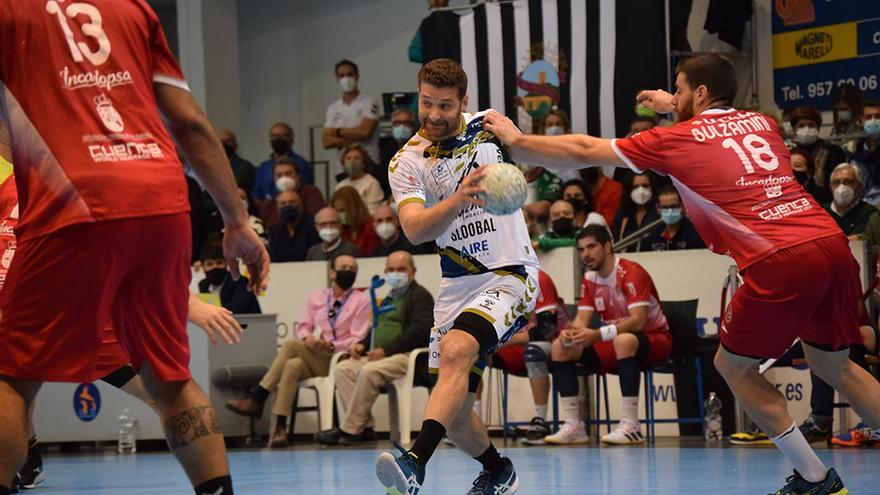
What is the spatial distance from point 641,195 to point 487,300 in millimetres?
7642

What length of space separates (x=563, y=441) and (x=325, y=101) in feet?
35.0

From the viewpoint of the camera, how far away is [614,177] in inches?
592

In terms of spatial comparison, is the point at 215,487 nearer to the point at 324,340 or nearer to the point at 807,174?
the point at 324,340

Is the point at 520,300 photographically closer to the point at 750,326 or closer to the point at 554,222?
the point at 750,326

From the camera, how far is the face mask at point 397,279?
13.0 m

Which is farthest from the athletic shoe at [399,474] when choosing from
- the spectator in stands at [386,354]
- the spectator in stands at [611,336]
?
the spectator in stands at [386,354]

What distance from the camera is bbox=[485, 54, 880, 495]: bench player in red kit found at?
611cm

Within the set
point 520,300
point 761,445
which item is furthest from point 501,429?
point 520,300

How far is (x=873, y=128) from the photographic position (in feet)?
43.6

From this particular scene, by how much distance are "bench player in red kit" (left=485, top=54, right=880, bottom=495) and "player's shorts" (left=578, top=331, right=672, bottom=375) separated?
5.20 metres

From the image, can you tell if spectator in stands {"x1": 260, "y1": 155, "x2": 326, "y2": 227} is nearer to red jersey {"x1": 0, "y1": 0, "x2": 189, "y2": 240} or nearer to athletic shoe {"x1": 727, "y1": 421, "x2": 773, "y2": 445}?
athletic shoe {"x1": 727, "y1": 421, "x2": 773, "y2": 445}

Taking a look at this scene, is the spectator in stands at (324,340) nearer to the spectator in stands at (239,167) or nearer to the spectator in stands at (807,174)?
the spectator in stands at (239,167)

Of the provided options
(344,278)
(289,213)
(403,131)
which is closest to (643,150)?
(344,278)

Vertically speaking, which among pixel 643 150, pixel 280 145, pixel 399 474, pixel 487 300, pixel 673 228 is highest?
pixel 280 145
